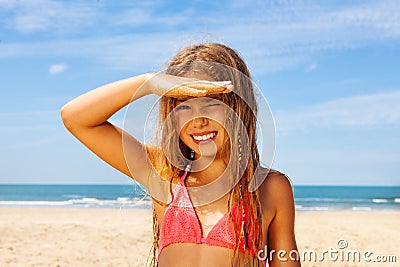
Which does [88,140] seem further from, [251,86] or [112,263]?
[112,263]

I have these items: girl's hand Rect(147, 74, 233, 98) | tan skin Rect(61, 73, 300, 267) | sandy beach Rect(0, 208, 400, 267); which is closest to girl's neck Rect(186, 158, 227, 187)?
tan skin Rect(61, 73, 300, 267)

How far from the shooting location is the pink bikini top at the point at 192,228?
2611 mm

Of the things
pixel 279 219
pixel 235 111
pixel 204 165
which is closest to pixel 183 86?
pixel 235 111

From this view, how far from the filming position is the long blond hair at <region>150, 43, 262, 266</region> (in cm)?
263

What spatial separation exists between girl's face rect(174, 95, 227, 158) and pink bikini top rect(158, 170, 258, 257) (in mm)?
241

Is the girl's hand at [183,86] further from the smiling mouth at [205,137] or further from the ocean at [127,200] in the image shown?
the ocean at [127,200]

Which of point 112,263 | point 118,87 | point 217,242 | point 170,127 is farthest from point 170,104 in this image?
point 112,263

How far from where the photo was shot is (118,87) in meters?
2.54

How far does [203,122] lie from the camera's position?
2574 millimetres

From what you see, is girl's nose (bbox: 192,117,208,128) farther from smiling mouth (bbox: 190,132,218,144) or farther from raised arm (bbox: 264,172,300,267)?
raised arm (bbox: 264,172,300,267)

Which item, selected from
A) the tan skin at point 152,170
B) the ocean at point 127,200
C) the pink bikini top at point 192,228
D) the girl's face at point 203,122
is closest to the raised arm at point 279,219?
the tan skin at point 152,170

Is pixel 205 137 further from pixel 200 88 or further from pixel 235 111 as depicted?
pixel 200 88

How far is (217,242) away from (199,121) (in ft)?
1.74

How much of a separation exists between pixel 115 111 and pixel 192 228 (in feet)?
2.01
